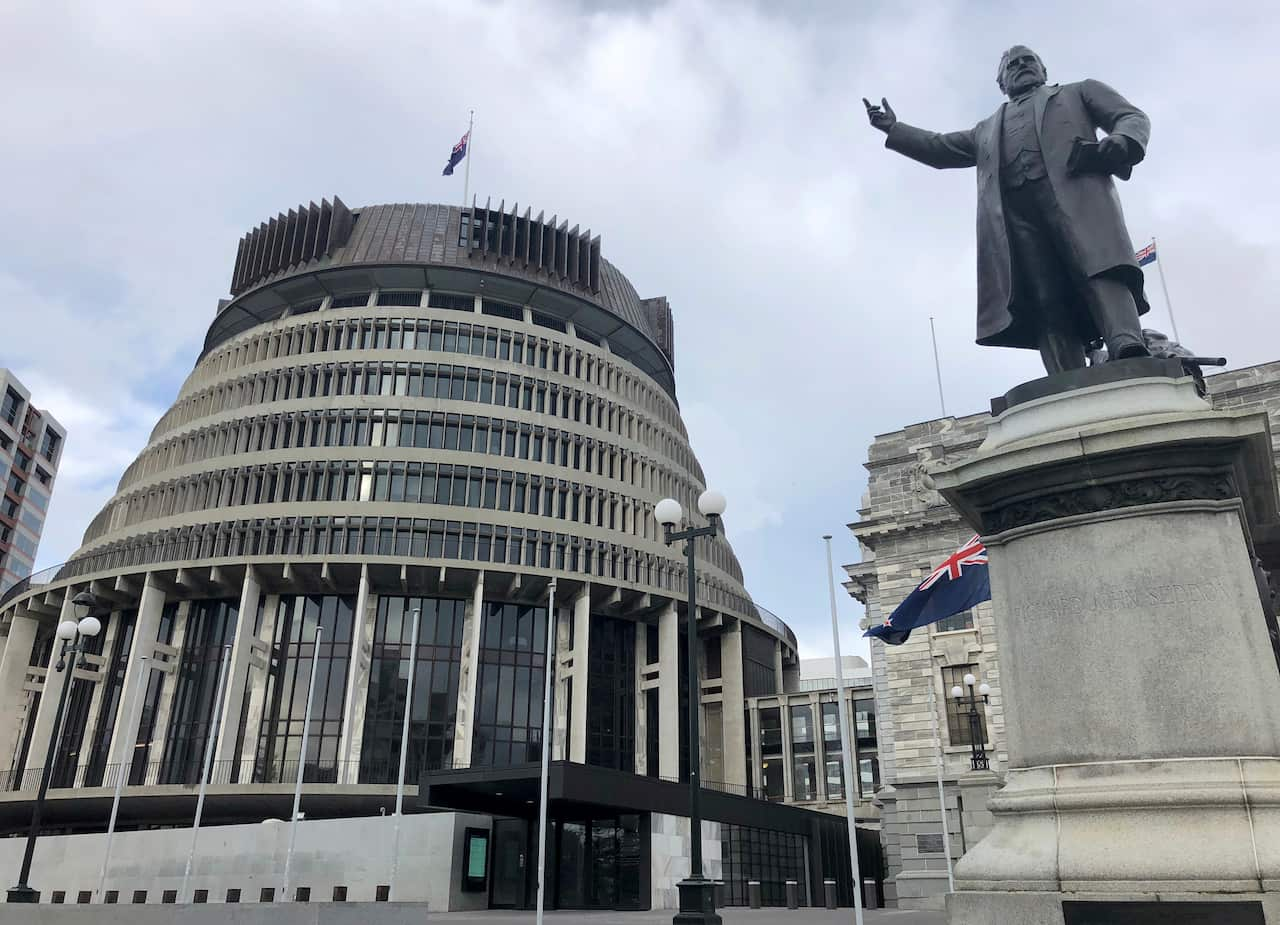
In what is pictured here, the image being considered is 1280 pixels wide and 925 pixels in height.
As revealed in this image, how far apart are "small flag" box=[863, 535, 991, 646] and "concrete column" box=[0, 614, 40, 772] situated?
68.9 m

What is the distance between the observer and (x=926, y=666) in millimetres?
43750

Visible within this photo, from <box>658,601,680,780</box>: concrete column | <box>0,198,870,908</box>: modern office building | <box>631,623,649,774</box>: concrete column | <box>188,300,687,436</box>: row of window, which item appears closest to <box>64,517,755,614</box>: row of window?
<box>0,198,870,908</box>: modern office building

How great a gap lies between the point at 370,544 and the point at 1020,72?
53.1m

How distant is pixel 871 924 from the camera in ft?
95.9

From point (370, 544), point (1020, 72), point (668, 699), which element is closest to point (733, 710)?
point (668, 699)

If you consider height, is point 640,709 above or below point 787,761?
above

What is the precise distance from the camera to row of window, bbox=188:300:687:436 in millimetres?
67438

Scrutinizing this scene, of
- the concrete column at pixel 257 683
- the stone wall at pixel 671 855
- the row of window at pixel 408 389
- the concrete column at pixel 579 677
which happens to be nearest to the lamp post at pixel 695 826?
the stone wall at pixel 671 855

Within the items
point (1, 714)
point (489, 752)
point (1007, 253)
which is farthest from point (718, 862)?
point (1, 714)

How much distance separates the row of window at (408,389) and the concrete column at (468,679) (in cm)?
1442

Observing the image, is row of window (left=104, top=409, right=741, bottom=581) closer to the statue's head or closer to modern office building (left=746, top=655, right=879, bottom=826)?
modern office building (left=746, top=655, right=879, bottom=826)

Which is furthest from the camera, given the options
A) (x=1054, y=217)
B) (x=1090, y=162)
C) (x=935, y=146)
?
(x=935, y=146)

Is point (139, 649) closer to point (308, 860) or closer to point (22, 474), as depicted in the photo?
point (308, 860)

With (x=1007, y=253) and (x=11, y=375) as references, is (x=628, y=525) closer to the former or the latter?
Result: (x=1007, y=253)
